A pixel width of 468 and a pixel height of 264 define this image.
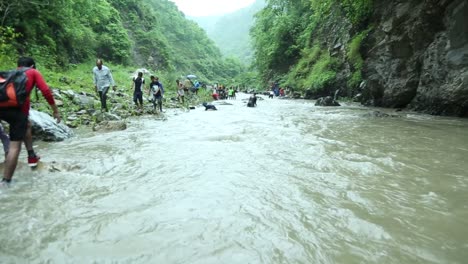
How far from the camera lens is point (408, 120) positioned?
34.1 ft

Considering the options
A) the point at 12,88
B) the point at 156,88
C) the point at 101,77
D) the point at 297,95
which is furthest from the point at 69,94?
the point at 297,95

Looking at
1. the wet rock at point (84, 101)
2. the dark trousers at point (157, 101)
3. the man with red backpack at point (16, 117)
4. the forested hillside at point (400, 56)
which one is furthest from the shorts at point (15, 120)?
the forested hillside at point (400, 56)

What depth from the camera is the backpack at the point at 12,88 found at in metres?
3.77

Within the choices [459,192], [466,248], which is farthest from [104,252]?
[459,192]

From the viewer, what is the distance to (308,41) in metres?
33.3

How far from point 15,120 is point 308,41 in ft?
106

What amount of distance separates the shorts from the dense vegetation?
1506cm

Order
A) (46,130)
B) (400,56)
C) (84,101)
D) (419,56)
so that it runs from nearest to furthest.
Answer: (46,130)
(84,101)
(419,56)
(400,56)

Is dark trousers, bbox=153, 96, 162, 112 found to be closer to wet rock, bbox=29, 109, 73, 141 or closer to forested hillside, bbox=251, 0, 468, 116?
wet rock, bbox=29, 109, 73, 141

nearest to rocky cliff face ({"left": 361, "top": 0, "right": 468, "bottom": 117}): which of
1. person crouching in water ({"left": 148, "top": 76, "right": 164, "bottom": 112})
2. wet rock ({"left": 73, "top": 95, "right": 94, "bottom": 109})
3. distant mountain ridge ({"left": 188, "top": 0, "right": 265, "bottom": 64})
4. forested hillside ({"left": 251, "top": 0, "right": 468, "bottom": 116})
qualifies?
forested hillside ({"left": 251, "top": 0, "right": 468, "bottom": 116})

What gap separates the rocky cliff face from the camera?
1052 centimetres

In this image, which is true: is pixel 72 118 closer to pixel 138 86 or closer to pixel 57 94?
pixel 57 94

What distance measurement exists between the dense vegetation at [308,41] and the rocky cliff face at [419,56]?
194cm

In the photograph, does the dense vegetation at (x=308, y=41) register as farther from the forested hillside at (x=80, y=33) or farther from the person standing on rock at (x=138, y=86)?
the forested hillside at (x=80, y=33)
